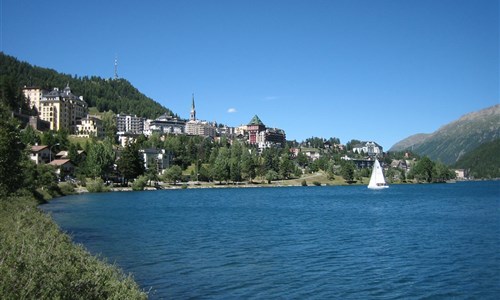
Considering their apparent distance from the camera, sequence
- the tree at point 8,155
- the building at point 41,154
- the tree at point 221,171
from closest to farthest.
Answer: the tree at point 8,155 → the building at point 41,154 → the tree at point 221,171

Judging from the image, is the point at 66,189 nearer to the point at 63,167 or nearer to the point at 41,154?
the point at 63,167

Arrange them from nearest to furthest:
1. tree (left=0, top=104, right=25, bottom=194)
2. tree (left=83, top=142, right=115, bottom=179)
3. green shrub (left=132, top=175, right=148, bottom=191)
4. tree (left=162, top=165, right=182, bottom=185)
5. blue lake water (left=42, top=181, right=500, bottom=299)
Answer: blue lake water (left=42, top=181, right=500, bottom=299) → tree (left=0, top=104, right=25, bottom=194) → green shrub (left=132, top=175, right=148, bottom=191) → tree (left=83, top=142, right=115, bottom=179) → tree (left=162, top=165, right=182, bottom=185)

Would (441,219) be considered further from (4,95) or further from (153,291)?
(4,95)

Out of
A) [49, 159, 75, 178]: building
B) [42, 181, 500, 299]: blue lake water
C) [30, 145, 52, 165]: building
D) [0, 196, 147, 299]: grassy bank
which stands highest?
[30, 145, 52, 165]: building

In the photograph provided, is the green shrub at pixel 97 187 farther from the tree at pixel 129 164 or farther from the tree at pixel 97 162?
the tree at pixel 129 164

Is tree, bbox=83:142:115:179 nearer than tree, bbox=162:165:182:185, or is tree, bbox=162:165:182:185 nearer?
tree, bbox=83:142:115:179

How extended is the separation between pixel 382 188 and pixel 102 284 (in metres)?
165

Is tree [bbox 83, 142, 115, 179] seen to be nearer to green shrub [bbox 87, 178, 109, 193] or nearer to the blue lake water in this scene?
green shrub [bbox 87, 178, 109, 193]

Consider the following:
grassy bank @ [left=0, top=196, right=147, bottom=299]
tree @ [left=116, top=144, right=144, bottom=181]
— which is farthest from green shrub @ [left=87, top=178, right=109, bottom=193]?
grassy bank @ [left=0, top=196, right=147, bottom=299]

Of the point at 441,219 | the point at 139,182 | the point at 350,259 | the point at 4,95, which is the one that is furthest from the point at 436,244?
the point at 4,95

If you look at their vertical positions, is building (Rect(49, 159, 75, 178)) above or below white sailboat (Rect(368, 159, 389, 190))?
above

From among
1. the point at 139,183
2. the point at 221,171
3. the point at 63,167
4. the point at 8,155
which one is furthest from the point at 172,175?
the point at 8,155

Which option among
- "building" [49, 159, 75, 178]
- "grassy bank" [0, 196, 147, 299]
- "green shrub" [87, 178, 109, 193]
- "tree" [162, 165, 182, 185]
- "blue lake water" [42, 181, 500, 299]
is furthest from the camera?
"tree" [162, 165, 182, 185]

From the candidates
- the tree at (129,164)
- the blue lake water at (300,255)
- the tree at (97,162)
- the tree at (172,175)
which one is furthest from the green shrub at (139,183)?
the blue lake water at (300,255)
